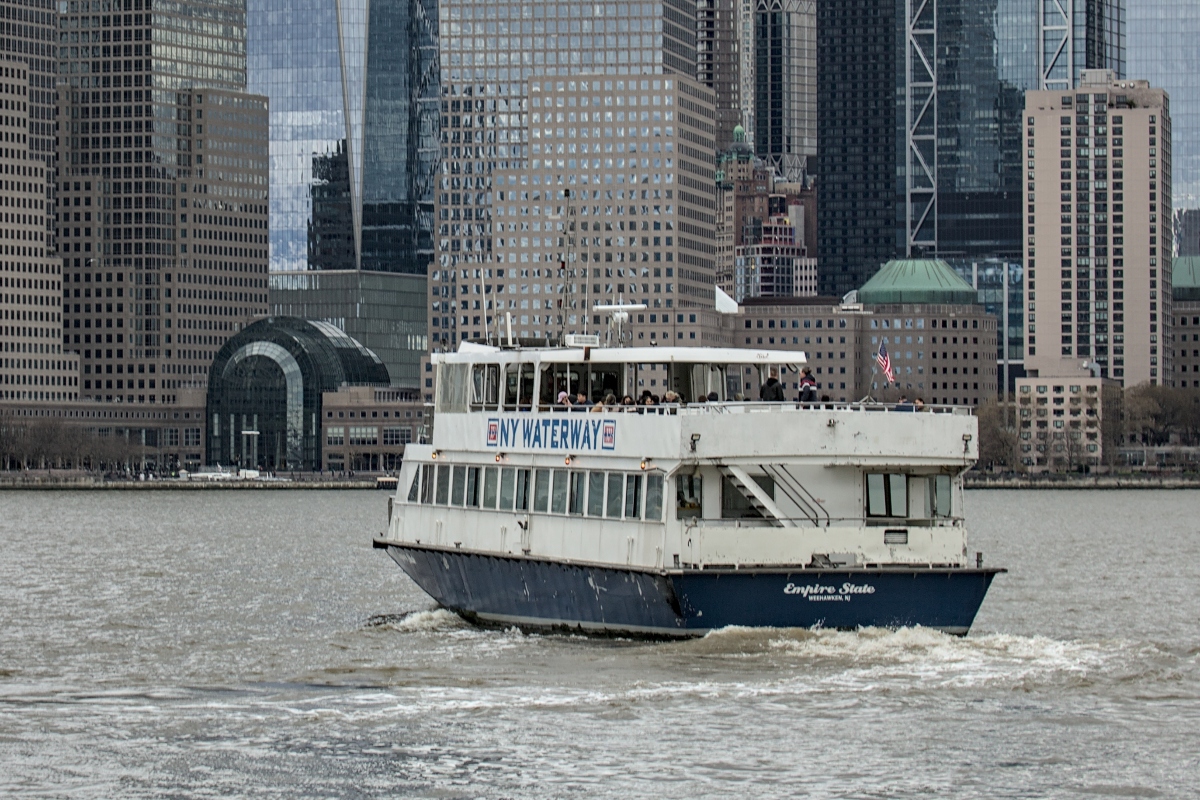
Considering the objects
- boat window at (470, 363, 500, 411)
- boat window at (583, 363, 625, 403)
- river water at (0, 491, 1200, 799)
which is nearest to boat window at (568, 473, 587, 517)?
boat window at (583, 363, 625, 403)

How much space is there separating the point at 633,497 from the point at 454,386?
26.2 feet

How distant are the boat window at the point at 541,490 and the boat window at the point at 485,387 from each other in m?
2.85

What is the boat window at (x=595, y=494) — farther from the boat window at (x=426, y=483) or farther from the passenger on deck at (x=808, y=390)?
the boat window at (x=426, y=483)

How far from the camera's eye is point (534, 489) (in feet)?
165

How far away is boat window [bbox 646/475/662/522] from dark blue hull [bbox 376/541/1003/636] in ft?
3.90

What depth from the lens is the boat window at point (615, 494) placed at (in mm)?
47531

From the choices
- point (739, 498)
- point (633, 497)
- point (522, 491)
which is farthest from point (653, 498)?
point (522, 491)

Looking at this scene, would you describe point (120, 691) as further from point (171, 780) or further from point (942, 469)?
point (942, 469)

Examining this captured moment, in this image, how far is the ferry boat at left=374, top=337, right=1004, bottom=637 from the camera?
45500mm

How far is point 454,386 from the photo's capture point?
5366cm

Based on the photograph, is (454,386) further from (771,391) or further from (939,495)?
(939,495)

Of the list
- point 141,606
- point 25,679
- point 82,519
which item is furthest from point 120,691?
point 82,519

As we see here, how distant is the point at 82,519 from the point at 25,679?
97524 millimetres

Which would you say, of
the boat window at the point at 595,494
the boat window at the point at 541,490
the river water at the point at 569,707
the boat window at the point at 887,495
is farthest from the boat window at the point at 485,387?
the boat window at the point at 887,495
